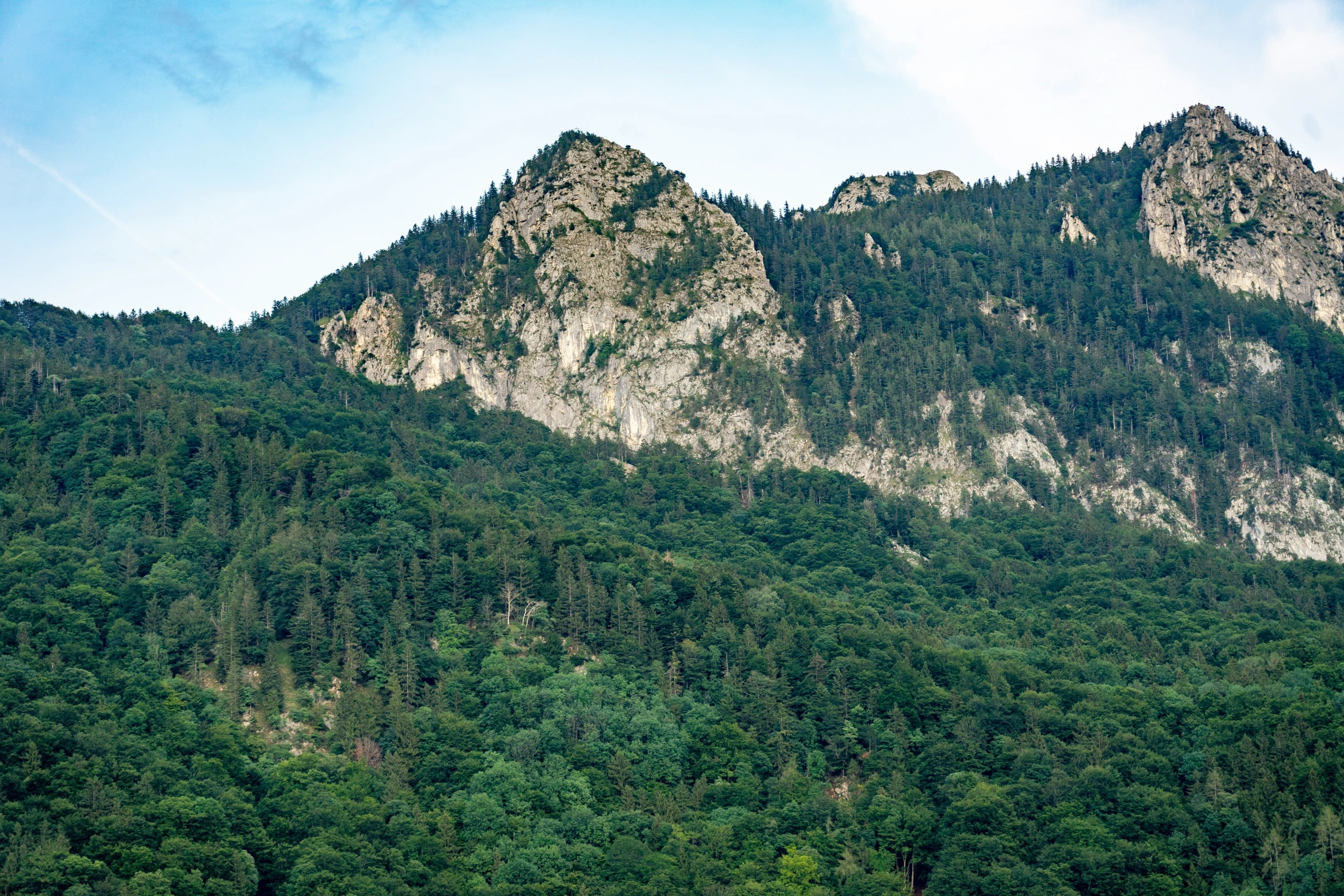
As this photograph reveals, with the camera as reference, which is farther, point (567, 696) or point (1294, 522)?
point (1294, 522)

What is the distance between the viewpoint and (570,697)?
429ft

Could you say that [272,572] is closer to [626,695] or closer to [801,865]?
[626,695]

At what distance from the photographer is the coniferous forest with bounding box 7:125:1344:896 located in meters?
109

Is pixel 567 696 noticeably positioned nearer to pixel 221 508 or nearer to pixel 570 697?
pixel 570 697

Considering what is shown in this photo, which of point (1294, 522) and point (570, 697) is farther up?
point (1294, 522)

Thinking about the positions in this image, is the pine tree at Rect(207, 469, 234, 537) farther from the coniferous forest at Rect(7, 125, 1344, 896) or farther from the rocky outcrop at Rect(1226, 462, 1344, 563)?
the rocky outcrop at Rect(1226, 462, 1344, 563)

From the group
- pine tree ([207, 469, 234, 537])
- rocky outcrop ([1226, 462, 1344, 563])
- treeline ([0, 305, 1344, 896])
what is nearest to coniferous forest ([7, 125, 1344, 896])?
treeline ([0, 305, 1344, 896])

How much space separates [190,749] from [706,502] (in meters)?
90.8

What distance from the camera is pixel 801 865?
113000 millimetres

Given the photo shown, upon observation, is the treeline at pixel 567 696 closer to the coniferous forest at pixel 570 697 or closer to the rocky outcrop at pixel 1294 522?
the coniferous forest at pixel 570 697

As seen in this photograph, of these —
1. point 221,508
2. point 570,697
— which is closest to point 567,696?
point 570,697

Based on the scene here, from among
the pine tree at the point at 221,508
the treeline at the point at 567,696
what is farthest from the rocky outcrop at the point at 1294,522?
the pine tree at the point at 221,508

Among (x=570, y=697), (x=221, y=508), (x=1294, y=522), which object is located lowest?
(x=570, y=697)

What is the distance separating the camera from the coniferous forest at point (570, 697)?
108562mm
